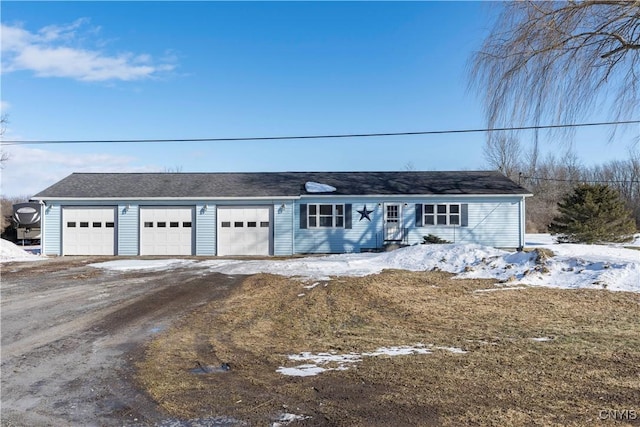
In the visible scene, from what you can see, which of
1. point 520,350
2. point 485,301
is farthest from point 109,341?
point 485,301

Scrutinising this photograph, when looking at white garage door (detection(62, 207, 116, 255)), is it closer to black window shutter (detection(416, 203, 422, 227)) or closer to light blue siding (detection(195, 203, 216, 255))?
light blue siding (detection(195, 203, 216, 255))

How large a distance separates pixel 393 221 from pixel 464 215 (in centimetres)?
324

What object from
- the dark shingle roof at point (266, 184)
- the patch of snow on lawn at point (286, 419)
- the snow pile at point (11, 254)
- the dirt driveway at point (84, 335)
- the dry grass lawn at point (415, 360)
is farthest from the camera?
the dark shingle roof at point (266, 184)

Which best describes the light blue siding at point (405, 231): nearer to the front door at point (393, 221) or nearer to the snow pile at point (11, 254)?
the front door at point (393, 221)

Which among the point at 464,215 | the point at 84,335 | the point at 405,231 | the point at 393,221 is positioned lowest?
the point at 84,335

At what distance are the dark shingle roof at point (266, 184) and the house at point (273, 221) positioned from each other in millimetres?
138

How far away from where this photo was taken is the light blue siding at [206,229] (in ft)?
64.6

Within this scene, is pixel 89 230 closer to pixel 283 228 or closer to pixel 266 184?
pixel 266 184

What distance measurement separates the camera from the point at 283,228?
19719 mm

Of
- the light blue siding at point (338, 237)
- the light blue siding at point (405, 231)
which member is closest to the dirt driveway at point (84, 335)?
the light blue siding at point (338, 237)

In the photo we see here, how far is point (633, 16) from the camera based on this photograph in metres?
8.61

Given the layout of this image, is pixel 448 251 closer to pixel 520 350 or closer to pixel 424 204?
pixel 424 204

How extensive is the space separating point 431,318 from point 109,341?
186 inches

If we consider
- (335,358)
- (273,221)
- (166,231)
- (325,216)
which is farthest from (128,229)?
(335,358)
